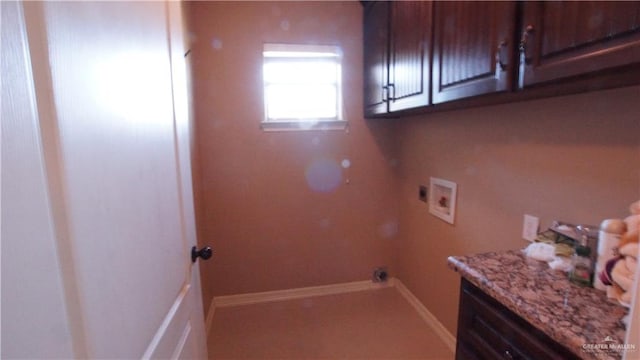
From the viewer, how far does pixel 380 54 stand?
2059mm

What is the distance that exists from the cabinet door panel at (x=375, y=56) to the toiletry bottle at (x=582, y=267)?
133 centimetres

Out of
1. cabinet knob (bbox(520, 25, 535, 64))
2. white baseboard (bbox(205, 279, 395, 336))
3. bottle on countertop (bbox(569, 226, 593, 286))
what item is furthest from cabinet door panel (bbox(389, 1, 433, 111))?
white baseboard (bbox(205, 279, 395, 336))

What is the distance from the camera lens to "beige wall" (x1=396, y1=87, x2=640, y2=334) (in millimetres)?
1034

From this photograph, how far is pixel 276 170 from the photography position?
95.3 inches

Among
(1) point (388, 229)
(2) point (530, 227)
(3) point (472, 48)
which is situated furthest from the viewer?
(1) point (388, 229)

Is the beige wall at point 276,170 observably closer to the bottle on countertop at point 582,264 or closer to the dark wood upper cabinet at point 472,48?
the dark wood upper cabinet at point 472,48

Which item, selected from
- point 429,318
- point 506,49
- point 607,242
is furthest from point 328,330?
point 506,49

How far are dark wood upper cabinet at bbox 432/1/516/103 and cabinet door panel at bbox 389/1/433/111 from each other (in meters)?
0.08

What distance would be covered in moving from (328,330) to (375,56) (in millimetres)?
2019

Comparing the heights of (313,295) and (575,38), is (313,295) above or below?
below

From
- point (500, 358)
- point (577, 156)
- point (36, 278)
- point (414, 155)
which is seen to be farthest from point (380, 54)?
point (36, 278)

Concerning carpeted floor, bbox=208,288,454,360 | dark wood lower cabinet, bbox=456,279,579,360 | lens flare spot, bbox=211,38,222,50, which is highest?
lens flare spot, bbox=211,38,222,50

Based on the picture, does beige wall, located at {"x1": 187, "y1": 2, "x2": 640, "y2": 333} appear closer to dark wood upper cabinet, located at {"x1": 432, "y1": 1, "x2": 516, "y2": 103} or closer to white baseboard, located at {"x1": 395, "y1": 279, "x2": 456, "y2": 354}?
white baseboard, located at {"x1": 395, "y1": 279, "x2": 456, "y2": 354}

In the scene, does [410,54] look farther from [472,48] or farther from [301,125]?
[301,125]
